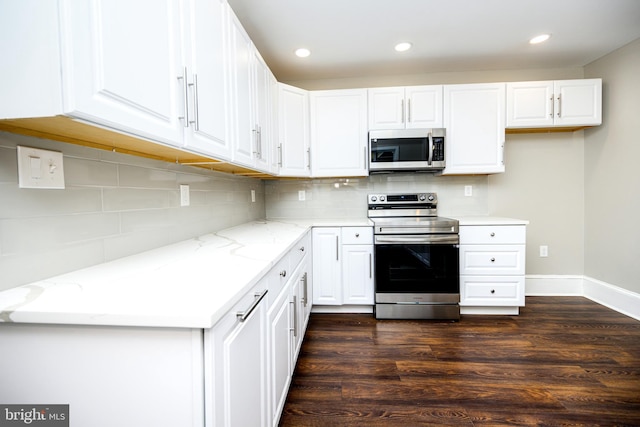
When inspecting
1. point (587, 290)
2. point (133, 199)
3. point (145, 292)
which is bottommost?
point (587, 290)

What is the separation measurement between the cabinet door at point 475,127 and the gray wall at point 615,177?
3.19 ft

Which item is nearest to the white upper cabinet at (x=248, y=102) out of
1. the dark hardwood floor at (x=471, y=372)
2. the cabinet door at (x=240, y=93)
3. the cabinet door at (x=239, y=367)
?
the cabinet door at (x=240, y=93)

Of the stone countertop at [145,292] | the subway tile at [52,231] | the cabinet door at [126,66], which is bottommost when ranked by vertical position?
the stone countertop at [145,292]

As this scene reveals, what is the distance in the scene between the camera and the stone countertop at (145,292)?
62 cm

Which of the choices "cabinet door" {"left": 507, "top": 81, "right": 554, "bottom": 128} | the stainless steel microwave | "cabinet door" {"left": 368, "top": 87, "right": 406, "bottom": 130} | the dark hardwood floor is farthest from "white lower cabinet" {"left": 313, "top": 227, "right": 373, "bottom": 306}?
"cabinet door" {"left": 507, "top": 81, "right": 554, "bottom": 128}

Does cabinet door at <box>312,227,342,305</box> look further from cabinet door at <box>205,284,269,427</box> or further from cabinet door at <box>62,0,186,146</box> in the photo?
cabinet door at <box>62,0,186,146</box>

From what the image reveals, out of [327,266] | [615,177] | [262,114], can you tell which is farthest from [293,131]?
[615,177]

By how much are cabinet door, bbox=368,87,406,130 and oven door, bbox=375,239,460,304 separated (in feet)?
3.73

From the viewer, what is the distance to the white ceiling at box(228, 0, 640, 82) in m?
1.95

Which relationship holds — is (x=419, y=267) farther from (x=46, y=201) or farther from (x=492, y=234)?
(x=46, y=201)

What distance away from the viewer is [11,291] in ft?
2.51

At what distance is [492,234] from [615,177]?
1.31 metres

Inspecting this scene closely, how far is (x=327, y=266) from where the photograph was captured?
104 inches

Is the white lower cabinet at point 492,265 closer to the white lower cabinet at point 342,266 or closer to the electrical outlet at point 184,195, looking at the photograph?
the white lower cabinet at point 342,266
